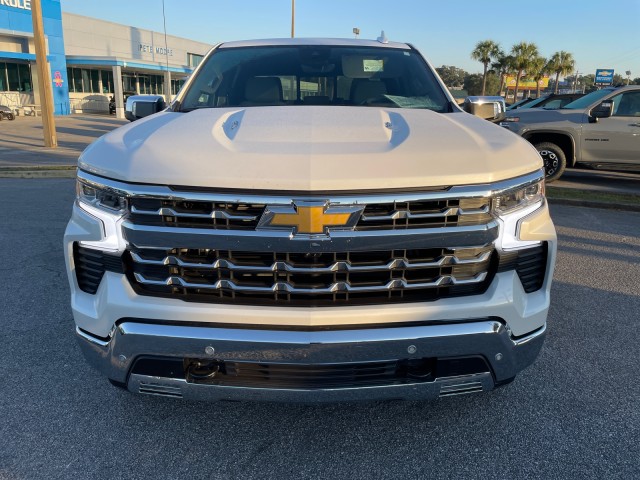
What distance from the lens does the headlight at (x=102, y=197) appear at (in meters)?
2.07

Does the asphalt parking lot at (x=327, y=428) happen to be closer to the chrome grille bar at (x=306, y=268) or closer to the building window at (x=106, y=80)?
the chrome grille bar at (x=306, y=268)

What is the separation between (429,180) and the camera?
6.56 ft

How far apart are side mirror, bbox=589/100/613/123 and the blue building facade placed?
36.5 metres

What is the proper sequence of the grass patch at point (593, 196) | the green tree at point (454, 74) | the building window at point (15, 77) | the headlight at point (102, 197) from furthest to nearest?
the green tree at point (454, 74)
the building window at point (15, 77)
the grass patch at point (593, 196)
the headlight at point (102, 197)

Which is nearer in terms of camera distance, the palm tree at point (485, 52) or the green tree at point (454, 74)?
the palm tree at point (485, 52)

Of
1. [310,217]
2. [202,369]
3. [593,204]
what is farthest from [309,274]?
[593,204]

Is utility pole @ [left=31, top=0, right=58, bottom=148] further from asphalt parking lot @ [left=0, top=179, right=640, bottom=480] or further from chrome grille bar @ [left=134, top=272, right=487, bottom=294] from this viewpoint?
chrome grille bar @ [left=134, top=272, right=487, bottom=294]

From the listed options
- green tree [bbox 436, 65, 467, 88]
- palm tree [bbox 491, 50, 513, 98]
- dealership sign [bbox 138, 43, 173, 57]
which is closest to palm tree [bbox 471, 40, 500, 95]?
palm tree [bbox 491, 50, 513, 98]

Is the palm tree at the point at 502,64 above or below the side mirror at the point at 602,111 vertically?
above

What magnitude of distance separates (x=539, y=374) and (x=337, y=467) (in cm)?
150

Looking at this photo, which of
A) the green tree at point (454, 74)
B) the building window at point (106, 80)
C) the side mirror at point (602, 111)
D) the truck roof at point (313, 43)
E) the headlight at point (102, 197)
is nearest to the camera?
the headlight at point (102, 197)

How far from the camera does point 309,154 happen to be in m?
2.05

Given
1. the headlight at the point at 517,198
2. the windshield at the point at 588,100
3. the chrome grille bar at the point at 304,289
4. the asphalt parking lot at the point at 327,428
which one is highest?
the windshield at the point at 588,100

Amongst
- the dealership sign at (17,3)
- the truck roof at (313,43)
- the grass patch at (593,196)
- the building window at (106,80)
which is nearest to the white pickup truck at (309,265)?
the truck roof at (313,43)
